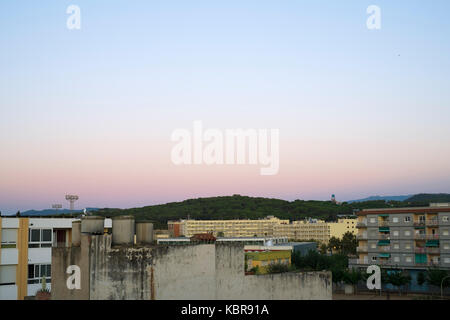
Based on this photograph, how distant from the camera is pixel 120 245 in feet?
77.2

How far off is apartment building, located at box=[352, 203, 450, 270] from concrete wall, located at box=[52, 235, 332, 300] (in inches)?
2160

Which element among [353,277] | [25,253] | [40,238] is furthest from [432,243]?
[25,253]

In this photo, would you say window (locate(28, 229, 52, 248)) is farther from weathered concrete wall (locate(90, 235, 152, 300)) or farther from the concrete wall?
weathered concrete wall (locate(90, 235, 152, 300))

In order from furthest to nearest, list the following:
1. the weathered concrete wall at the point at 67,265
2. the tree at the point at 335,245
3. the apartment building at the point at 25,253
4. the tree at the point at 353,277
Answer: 1. the tree at the point at 335,245
2. the tree at the point at 353,277
3. the apartment building at the point at 25,253
4. the weathered concrete wall at the point at 67,265

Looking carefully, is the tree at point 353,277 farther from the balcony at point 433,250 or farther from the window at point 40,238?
the window at point 40,238

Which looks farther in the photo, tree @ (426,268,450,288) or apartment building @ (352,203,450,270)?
apartment building @ (352,203,450,270)

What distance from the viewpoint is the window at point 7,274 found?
38.9 m

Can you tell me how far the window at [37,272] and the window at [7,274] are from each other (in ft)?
3.93

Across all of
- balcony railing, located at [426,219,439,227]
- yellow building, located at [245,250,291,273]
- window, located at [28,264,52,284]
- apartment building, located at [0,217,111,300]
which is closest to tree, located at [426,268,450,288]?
balcony railing, located at [426,219,439,227]

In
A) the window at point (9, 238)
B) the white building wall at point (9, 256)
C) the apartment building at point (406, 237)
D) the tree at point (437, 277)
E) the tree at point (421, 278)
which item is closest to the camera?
the white building wall at point (9, 256)

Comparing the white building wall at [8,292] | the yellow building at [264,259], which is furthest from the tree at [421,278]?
the white building wall at [8,292]

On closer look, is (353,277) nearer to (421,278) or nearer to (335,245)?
(421,278)

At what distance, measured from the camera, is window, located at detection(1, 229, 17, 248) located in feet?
128
